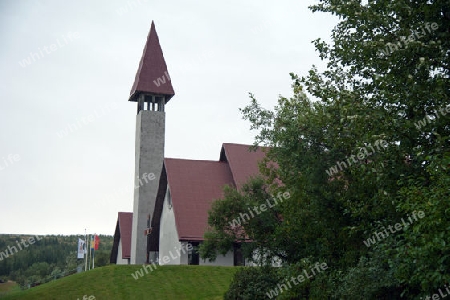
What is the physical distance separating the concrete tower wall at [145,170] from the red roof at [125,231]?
5.00m

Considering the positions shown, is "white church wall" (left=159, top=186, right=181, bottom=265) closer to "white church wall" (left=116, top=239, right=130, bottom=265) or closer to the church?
the church

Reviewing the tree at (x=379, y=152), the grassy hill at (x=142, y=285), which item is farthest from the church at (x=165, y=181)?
the tree at (x=379, y=152)

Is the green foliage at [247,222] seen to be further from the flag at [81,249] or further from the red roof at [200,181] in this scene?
the flag at [81,249]

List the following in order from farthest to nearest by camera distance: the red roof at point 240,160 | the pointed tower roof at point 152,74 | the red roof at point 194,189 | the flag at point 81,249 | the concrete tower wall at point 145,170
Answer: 1. the flag at point 81,249
2. the pointed tower roof at point 152,74
3. the concrete tower wall at point 145,170
4. the red roof at point 240,160
5. the red roof at point 194,189

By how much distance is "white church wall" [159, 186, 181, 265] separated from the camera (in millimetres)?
38188

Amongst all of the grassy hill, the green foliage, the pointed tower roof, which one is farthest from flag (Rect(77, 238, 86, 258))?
the green foliage

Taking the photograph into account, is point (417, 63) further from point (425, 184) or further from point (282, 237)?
point (282, 237)

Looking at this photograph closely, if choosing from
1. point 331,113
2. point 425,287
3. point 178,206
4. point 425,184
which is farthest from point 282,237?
point 178,206

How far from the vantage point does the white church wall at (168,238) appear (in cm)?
3819

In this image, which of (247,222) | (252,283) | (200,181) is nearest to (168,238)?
(200,181)

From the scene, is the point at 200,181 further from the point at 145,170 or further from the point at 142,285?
the point at 142,285

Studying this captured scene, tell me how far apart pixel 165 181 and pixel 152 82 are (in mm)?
9538

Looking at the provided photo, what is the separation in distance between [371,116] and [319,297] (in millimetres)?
6571

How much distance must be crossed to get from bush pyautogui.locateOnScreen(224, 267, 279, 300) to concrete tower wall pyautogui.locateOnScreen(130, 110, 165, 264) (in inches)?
788
